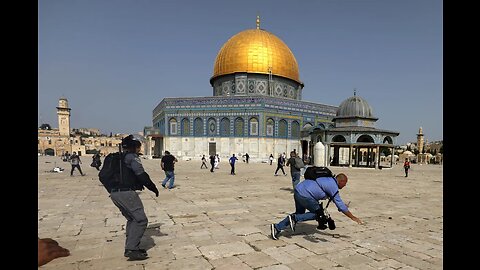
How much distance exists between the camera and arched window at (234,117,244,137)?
34.5 meters

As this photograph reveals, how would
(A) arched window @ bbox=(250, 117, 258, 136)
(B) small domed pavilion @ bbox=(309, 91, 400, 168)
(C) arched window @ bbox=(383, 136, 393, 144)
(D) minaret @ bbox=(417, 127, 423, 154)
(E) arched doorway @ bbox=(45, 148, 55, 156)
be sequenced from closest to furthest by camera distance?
(B) small domed pavilion @ bbox=(309, 91, 400, 168), (C) arched window @ bbox=(383, 136, 393, 144), (A) arched window @ bbox=(250, 117, 258, 136), (D) minaret @ bbox=(417, 127, 423, 154), (E) arched doorway @ bbox=(45, 148, 55, 156)

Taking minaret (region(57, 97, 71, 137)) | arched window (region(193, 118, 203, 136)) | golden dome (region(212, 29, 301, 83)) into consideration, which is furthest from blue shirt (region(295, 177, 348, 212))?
minaret (region(57, 97, 71, 137))

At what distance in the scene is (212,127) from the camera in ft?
116

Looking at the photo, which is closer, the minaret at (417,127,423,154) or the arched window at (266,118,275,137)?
the arched window at (266,118,275,137)

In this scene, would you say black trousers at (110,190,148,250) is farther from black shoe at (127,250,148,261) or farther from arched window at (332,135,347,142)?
arched window at (332,135,347,142)

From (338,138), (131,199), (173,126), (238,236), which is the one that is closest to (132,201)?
(131,199)

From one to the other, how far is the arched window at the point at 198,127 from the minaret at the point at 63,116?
48.2 metres

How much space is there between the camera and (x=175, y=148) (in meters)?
35.7

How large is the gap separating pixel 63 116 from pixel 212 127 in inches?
2023

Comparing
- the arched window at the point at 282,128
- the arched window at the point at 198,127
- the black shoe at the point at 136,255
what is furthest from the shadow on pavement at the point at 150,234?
the arched window at the point at 282,128

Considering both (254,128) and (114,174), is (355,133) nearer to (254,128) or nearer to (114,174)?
(254,128)

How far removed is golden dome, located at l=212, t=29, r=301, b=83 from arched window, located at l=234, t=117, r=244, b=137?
8797 millimetres

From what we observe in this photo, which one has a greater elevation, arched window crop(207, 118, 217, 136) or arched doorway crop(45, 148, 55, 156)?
arched window crop(207, 118, 217, 136)
